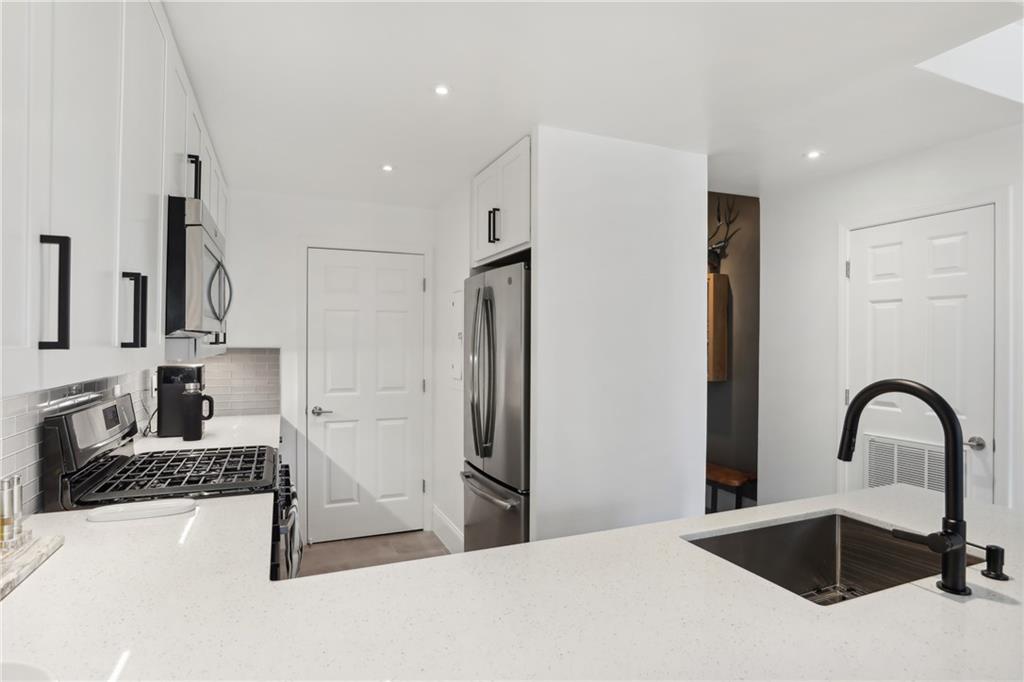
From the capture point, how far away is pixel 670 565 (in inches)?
51.5

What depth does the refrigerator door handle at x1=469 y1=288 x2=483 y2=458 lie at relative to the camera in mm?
3031

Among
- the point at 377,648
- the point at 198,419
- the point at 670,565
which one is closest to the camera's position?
the point at 377,648

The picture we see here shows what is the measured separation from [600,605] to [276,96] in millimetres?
2120

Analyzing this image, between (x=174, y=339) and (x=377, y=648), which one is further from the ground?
(x=174, y=339)

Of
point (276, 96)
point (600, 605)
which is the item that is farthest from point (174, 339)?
point (600, 605)

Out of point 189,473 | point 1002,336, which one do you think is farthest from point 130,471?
point 1002,336

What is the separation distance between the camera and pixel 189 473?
210cm

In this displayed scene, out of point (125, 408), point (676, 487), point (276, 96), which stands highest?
point (276, 96)

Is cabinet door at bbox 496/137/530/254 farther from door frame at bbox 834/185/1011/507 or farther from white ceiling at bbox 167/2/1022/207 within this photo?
door frame at bbox 834/185/1011/507

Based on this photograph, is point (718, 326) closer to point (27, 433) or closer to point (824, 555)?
point (824, 555)

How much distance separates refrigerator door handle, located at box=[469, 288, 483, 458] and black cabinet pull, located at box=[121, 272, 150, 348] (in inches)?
74.3

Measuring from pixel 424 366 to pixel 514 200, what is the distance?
1806mm

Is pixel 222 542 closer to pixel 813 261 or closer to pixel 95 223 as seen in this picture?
pixel 95 223

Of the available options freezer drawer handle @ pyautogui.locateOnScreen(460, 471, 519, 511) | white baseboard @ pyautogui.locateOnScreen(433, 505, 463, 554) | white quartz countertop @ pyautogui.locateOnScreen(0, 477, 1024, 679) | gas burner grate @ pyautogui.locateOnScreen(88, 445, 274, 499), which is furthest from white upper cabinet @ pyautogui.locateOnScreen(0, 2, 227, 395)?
white baseboard @ pyautogui.locateOnScreen(433, 505, 463, 554)
